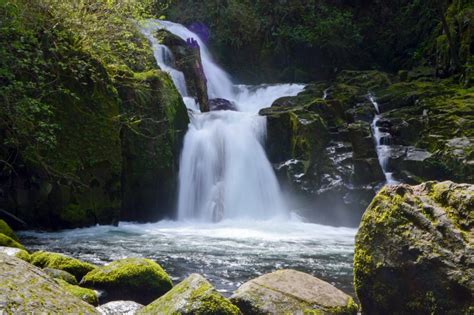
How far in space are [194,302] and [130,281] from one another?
1.87m

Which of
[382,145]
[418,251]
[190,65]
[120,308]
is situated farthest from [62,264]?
[190,65]

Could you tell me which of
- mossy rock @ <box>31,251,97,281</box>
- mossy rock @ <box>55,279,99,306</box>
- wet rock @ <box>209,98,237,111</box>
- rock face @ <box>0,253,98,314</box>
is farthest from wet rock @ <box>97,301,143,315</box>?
wet rock @ <box>209,98,237,111</box>

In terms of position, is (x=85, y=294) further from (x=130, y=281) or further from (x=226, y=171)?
(x=226, y=171)

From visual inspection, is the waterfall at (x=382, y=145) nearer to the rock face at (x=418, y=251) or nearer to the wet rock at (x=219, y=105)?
the wet rock at (x=219, y=105)

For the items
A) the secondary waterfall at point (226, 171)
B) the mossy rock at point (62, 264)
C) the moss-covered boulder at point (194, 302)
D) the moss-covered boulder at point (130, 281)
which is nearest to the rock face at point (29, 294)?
the moss-covered boulder at point (194, 302)

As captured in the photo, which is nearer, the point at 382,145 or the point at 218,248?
the point at 218,248

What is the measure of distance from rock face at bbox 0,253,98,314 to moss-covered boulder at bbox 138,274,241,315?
136 centimetres

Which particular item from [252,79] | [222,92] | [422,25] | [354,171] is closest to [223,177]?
[354,171]

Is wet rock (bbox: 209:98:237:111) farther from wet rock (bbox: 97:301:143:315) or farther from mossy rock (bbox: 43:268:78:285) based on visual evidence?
wet rock (bbox: 97:301:143:315)

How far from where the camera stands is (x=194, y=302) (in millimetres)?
4418

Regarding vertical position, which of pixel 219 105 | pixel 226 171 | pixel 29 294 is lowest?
pixel 29 294

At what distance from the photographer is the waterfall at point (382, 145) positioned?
16.0 meters

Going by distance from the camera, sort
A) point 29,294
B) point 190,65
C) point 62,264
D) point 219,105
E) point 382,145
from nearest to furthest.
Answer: point 29,294 → point 62,264 → point 382,145 → point 190,65 → point 219,105

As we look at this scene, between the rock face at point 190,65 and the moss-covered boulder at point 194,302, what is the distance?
50.1ft
